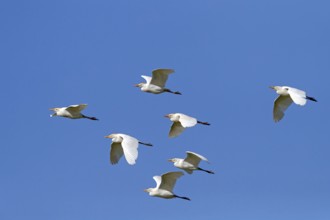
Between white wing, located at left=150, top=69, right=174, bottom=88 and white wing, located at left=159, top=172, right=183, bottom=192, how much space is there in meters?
4.15

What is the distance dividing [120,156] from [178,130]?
10.3 ft

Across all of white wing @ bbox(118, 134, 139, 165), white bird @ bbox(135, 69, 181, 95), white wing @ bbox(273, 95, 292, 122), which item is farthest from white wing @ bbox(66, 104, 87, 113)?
white wing @ bbox(273, 95, 292, 122)

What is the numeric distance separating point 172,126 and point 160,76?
209 cm

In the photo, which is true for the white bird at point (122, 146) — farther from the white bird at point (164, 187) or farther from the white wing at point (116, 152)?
the white bird at point (164, 187)

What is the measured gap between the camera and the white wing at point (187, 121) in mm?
40416

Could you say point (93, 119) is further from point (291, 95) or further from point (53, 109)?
point (291, 95)

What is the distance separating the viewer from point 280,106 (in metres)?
41.3

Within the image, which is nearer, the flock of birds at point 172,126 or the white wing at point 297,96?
the white wing at point 297,96

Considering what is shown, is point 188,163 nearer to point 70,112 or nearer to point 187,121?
point 187,121

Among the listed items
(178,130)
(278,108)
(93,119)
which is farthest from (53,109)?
(278,108)

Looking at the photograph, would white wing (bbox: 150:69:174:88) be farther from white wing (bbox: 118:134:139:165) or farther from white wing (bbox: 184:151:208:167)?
white wing (bbox: 184:151:208:167)

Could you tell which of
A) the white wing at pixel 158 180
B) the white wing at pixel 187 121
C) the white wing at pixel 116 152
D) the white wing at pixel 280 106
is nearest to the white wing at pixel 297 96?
the white wing at pixel 280 106

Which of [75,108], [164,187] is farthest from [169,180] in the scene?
[75,108]

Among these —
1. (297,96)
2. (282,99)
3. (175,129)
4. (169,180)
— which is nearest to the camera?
(297,96)
